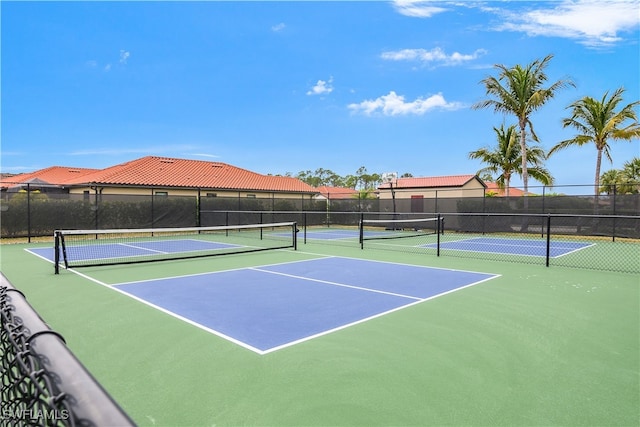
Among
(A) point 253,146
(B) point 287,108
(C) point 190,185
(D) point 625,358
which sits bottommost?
(D) point 625,358

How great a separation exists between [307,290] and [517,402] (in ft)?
13.6

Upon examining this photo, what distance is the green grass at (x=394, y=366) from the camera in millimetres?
2887

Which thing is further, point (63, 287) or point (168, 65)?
point (168, 65)

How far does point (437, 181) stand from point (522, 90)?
12331 millimetres

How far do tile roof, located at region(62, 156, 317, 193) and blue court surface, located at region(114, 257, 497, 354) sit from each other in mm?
18604

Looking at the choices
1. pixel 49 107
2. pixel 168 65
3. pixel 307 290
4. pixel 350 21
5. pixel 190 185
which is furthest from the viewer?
pixel 49 107

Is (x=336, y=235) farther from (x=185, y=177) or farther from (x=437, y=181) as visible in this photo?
(x=437, y=181)

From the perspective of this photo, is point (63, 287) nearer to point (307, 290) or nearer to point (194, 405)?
point (307, 290)

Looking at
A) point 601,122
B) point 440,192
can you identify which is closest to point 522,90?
point 601,122

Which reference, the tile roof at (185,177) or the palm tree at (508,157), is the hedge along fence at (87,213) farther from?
the palm tree at (508,157)

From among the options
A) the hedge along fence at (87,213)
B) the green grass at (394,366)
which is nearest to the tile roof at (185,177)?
the hedge along fence at (87,213)

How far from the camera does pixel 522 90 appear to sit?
70.6 feet

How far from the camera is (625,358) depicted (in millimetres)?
3924

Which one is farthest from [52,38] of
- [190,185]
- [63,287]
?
[63,287]
